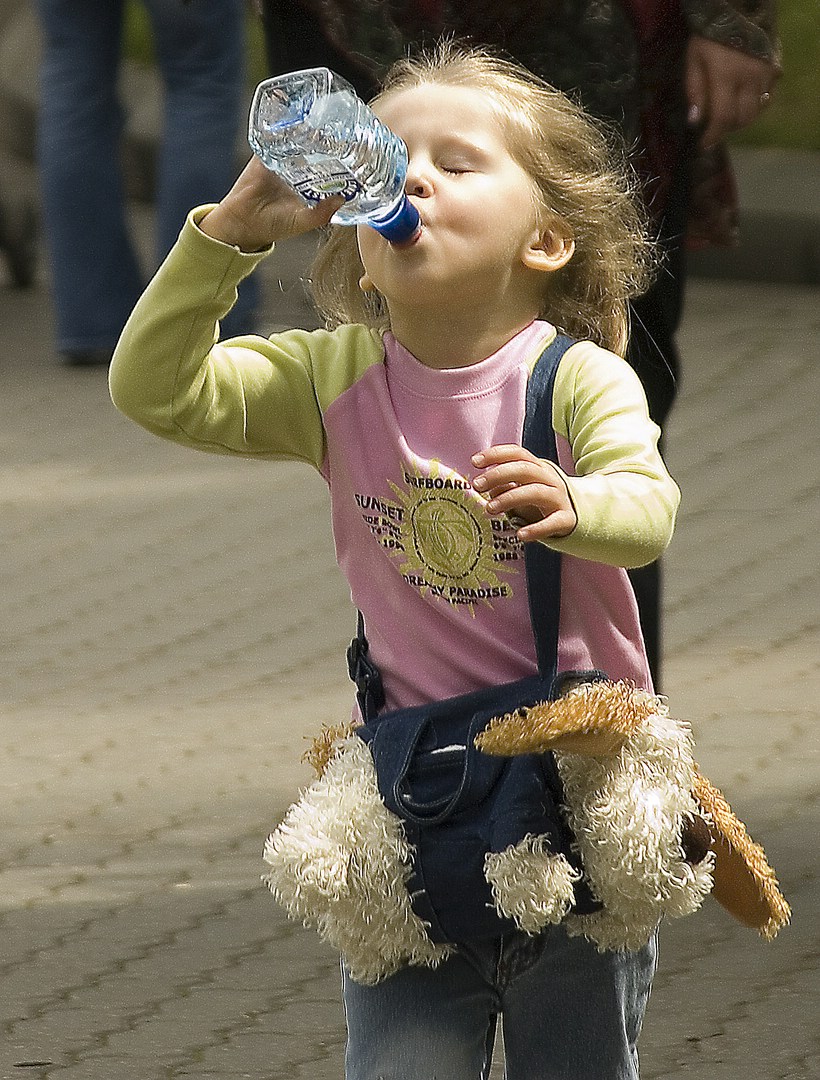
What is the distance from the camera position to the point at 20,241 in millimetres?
8875

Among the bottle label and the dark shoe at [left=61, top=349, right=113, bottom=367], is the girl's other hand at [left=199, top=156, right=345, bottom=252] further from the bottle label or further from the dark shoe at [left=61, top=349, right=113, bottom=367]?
the dark shoe at [left=61, top=349, right=113, bottom=367]

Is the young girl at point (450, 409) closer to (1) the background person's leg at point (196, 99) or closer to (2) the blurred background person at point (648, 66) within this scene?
(2) the blurred background person at point (648, 66)

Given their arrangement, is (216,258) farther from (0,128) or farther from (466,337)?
(0,128)

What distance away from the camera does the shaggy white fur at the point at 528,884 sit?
219 cm

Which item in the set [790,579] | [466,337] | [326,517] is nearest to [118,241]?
[326,517]

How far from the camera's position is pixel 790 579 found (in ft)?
18.3

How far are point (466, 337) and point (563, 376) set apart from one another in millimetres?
119

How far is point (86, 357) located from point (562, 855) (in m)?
5.91

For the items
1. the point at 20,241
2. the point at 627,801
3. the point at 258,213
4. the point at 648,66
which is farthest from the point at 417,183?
the point at 20,241

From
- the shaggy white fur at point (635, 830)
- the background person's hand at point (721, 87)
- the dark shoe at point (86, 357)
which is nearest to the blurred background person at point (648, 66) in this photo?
the background person's hand at point (721, 87)

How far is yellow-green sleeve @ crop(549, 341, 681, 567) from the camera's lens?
2.04 m

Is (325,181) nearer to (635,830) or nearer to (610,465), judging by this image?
(610,465)

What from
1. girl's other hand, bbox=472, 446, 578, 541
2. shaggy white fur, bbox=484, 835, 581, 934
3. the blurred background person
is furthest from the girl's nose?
the blurred background person

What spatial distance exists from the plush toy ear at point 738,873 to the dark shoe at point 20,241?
262 inches
